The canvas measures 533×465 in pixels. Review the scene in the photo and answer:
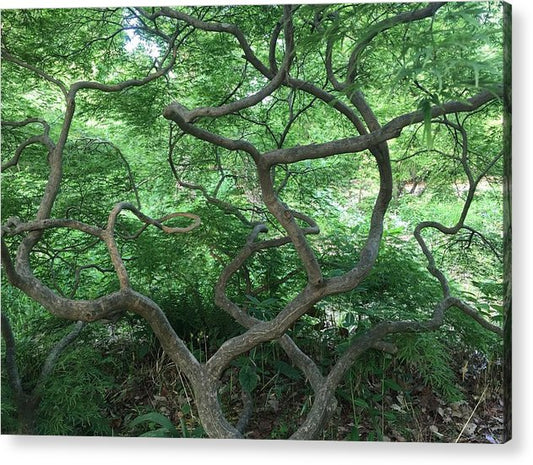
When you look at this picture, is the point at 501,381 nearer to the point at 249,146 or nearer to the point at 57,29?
the point at 249,146

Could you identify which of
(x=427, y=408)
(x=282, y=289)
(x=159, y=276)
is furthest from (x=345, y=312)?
(x=159, y=276)

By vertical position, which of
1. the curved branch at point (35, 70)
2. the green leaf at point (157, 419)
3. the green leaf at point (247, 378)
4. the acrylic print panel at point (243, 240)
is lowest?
the green leaf at point (157, 419)

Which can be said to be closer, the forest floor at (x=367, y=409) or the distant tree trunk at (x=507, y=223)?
the distant tree trunk at (x=507, y=223)

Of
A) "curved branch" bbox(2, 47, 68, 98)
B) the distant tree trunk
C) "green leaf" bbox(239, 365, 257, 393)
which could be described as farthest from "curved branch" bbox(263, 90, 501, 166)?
"curved branch" bbox(2, 47, 68, 98)

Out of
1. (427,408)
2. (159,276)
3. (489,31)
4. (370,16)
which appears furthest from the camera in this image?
(159,276)

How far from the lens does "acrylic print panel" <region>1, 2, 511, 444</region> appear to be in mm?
3078

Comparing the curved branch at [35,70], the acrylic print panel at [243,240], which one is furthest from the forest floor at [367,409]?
the curved branch at [35,70]

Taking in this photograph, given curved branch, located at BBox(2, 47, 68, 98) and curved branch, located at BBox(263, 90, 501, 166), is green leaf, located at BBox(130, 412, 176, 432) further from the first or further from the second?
curved branch, located at BBox(2, 47, 68, 98)

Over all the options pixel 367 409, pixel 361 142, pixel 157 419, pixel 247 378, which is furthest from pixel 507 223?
pixel 157 419

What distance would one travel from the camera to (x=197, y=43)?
3291 mm

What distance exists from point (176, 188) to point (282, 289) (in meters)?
0.66

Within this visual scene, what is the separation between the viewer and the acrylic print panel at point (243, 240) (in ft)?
10.1

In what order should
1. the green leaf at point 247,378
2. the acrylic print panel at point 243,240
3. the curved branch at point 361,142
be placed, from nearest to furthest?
the curved branch at point 361,142, the acrylic print panel at point 243,240, the green leaf at point 247,378

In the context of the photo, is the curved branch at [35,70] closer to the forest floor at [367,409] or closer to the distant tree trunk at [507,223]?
the forest floor at [367,409]
